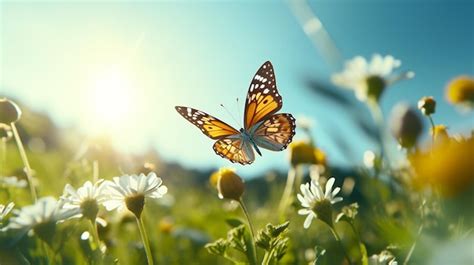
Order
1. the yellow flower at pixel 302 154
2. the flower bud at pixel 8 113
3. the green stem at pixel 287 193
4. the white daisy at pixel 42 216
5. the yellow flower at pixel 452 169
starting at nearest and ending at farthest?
the yellow flower at pixel 452 169, the white daisy at pixel 42 216, the flower bud at pixel 8 113, the green stem at pixel 287 193, the yellow flower at pixel 302 154

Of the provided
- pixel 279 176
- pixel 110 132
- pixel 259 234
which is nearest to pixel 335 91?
pixel 259 234

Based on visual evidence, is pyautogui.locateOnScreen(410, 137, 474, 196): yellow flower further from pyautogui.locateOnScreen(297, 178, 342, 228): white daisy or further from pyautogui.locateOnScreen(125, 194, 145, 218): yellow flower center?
pyautogui.locateOnScreen(125, 194, 145, 218): yellow flower center

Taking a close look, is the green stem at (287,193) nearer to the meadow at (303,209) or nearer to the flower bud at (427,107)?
the meadow at (303,209)

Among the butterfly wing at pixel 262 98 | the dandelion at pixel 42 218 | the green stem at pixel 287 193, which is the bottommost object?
the green stem at pixel 287 193

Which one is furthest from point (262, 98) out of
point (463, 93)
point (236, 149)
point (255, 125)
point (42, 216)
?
point (463, 93)

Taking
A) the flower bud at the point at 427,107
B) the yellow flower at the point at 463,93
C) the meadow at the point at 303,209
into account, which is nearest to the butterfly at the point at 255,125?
the meadow at the point at 303,209

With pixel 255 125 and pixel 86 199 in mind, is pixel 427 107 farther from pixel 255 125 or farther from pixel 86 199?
pixel 86 199
